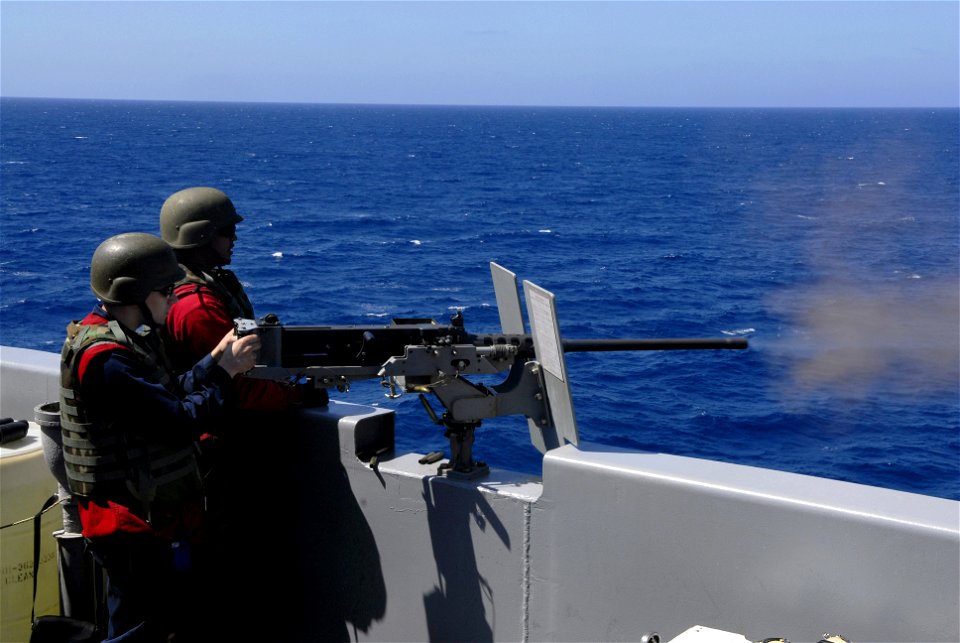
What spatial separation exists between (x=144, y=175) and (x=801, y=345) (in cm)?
4826

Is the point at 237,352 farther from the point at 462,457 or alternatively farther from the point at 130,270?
the point at 462,457

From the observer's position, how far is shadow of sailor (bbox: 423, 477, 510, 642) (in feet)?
12.6

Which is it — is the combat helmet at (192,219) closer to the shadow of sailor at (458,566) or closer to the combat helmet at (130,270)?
the combat helmet at (130,270)

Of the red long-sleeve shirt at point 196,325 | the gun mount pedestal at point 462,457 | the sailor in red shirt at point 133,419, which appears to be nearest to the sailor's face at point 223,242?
the red long-sleeve shirt at point 196,325

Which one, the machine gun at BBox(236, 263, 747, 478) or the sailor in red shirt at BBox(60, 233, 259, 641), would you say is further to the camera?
the machine gun at BBox(236, 263, 747, 478)

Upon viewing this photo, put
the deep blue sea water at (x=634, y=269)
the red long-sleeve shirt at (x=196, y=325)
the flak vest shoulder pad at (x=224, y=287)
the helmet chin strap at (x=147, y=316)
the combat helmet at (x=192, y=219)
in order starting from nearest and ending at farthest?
the helmet chin strap at (x=147, y=316) → the red long-sleeve shirt at (x=196, y=325) → the flak vest shoulder pad at (x=224, y=287) → the combat helmet at (x=192, y=219) → the deep blue sea water at (x=634, y=269)

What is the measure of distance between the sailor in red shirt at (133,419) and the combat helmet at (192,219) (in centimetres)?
52

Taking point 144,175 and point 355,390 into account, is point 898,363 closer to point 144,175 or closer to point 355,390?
point 355,390

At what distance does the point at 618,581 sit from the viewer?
3535mm

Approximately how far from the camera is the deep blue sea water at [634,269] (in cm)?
1931

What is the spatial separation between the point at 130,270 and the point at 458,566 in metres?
1.46

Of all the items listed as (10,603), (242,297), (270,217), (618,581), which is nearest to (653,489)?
(618,581)

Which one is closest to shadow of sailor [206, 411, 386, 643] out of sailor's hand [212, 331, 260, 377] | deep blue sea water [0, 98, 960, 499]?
sailor's hand [212, 331, 260, 377]

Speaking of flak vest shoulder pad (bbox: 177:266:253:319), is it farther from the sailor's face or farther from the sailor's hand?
the sailor's hand
